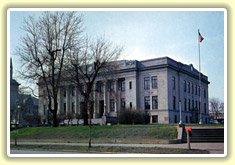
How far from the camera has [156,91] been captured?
215ft

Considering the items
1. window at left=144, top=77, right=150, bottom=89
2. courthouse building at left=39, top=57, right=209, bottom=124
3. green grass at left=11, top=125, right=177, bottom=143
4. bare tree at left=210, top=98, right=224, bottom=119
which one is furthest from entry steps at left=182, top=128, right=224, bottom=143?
window at left=144, top=77, right=150, bottom=89

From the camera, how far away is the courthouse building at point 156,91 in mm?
64312

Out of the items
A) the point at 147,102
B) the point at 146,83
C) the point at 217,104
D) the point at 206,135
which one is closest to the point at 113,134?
the point at 206,135

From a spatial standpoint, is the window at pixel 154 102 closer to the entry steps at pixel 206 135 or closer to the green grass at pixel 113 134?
the green grass at pixel 113 134

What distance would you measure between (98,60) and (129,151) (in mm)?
22375

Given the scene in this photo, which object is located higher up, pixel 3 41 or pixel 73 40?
pixel 73 40

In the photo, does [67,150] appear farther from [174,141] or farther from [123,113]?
[123,113]

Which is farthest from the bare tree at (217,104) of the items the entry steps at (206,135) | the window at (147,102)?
the window at (147,102)

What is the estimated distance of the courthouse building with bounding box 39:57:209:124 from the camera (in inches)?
2532

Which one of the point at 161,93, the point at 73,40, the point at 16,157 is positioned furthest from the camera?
the point at 161,93

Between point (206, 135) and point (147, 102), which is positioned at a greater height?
point (147, 102)

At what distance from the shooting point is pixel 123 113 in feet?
152

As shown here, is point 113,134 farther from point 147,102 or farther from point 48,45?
point 147,102
